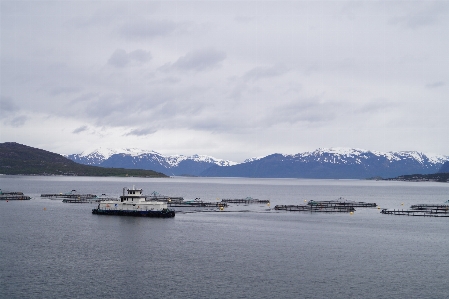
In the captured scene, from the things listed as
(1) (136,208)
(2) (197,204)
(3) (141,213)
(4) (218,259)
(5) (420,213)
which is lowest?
(4) (218,259)

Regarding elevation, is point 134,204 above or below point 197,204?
above

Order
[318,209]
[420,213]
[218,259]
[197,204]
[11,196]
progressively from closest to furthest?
[218,259] < [420,213] < [318,209] < [197,204] < [11,196]

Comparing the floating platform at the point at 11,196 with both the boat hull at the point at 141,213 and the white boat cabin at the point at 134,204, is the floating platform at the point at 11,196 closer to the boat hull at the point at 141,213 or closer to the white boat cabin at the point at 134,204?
the white boat cabin at the point at 134,204

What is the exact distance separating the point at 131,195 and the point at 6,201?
57.8 m

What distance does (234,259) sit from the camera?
2403 inches

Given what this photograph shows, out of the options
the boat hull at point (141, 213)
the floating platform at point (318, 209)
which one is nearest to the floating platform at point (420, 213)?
the floating platform at point (318, 209)

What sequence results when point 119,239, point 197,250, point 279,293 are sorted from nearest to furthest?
point 279,293
point 197,250
point 119,239

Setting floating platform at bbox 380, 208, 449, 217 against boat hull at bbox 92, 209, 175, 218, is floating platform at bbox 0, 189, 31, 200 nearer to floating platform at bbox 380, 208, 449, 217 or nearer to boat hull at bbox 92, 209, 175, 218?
boat hull at bbox 92, 209, 175, 218

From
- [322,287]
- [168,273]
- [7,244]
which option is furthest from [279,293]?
[7,244]

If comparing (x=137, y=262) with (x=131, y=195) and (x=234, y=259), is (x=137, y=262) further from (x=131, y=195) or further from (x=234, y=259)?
(x=131, y=195)

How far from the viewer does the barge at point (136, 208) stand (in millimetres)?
110750

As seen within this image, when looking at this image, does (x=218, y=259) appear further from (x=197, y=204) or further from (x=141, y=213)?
(x=197, y=204)

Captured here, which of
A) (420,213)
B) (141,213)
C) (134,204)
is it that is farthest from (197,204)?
(420,213)

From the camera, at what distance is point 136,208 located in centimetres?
11262
